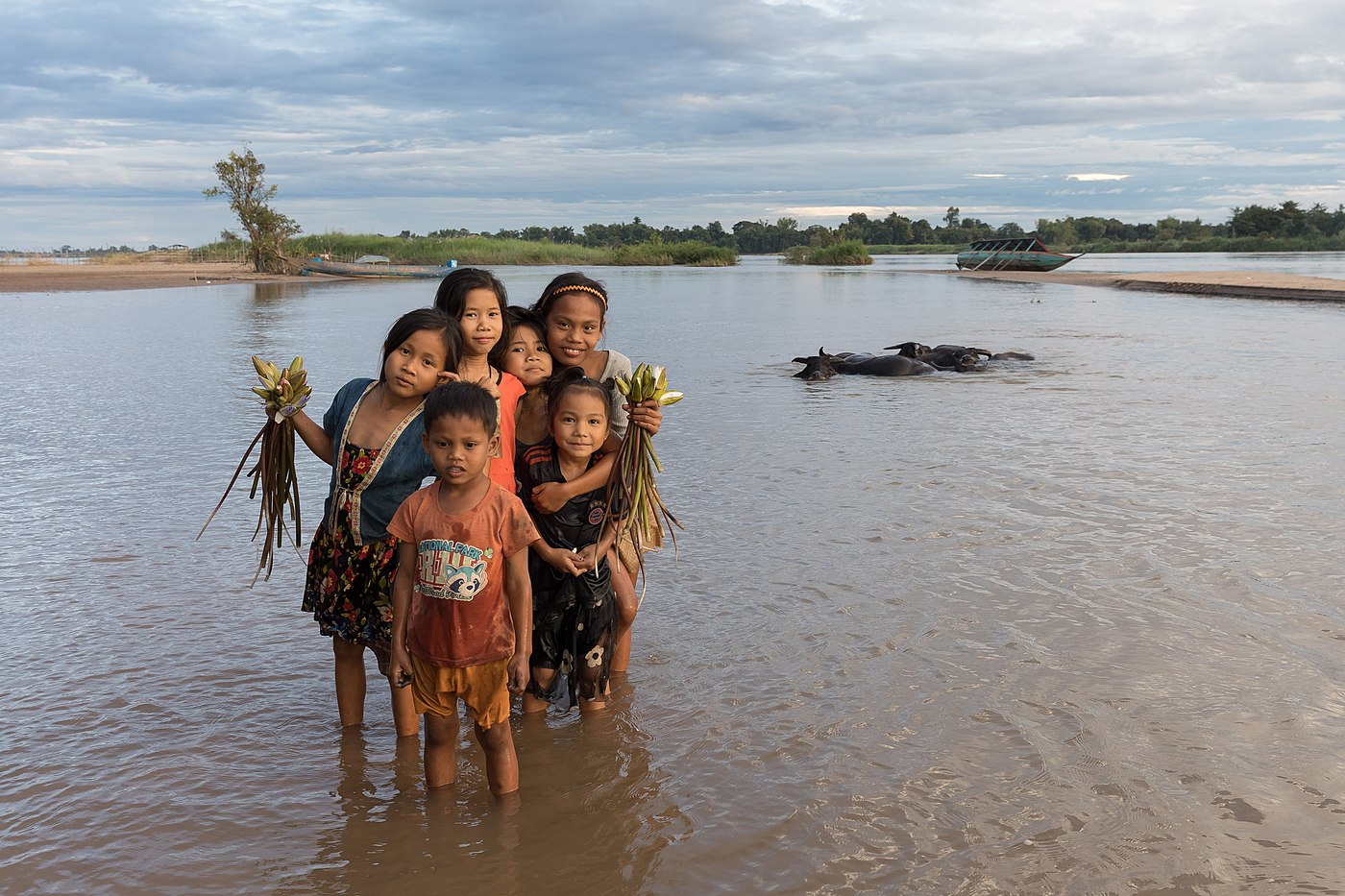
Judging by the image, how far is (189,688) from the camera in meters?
4.14

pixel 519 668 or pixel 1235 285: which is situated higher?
pixel 1235 285

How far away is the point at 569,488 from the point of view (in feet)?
12.0

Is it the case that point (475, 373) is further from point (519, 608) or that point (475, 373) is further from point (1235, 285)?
point (1235, 285)

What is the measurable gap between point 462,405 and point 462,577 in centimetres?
49

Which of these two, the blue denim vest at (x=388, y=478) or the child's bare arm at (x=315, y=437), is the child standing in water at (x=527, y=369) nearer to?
the blue denim vest at (x=388, y=478)

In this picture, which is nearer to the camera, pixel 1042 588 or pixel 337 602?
pixel 337 602

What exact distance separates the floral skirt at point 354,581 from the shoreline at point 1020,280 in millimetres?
31075

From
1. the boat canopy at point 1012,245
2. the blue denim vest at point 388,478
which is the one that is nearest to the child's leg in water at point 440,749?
the blue denim vest at point 388,478

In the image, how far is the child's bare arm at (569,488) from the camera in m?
3.65

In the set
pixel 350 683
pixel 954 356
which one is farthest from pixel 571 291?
pixel 954 356

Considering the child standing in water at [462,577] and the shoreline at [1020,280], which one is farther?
the shoreline at [1020,280]

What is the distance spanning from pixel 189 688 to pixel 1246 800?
3.73 metres

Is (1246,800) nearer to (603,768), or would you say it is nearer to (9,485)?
(603,768)

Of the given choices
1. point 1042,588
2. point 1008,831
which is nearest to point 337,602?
point 1008,831
